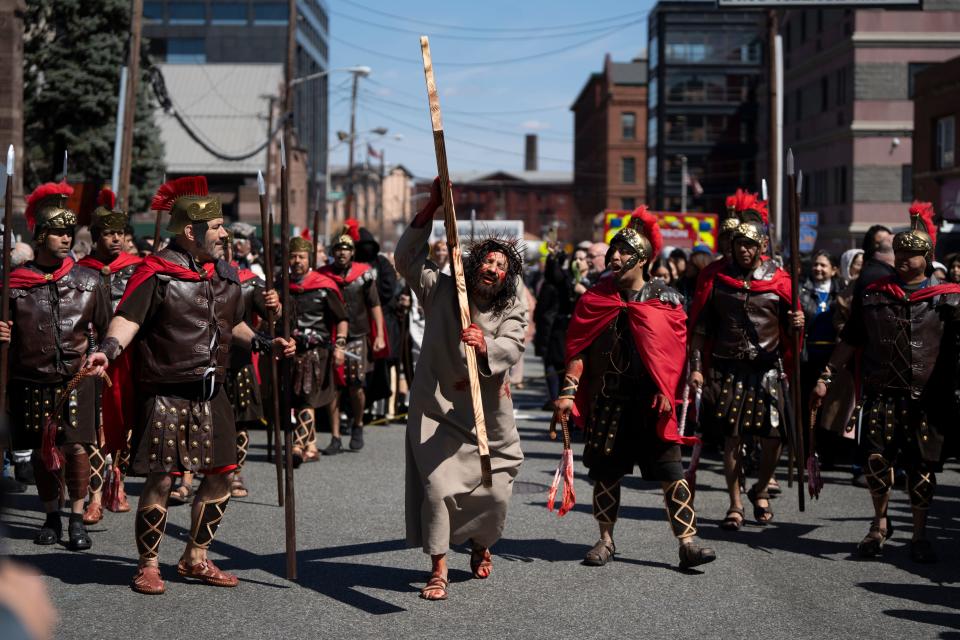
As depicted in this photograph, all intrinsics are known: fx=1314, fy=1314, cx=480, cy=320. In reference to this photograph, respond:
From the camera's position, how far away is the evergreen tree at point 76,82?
35281mm

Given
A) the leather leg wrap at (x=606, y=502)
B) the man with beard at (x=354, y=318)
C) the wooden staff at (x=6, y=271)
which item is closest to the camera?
the wooden staff at (x=6, y=271)

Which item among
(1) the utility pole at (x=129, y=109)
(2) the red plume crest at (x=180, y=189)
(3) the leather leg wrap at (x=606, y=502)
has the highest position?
(1) the utility pole at (x=129, y=109)

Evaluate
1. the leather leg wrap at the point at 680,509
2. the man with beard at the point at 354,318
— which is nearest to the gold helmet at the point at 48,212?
the leather leg wrap at the point at 680,509

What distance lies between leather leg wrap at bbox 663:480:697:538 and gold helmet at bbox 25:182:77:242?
13.1ft

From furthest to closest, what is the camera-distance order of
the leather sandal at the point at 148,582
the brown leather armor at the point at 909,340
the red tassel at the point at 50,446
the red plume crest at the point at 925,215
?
the red plume crest at the point at 925,215 < the red tassel at the point at 50,446 < the brown leather armor at the point at 909,340 < the leather sandal at the point at 148,582

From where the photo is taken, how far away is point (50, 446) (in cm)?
807

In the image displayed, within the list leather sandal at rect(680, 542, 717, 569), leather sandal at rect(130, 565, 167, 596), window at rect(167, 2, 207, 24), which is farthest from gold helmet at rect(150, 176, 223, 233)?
window at rect(167, 2, 207, 24)

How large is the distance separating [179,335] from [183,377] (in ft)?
0.73

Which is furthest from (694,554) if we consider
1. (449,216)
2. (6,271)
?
(6,271)

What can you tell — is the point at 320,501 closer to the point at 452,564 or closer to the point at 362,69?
the point at 452,564

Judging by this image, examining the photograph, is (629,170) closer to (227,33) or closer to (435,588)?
(227,33)

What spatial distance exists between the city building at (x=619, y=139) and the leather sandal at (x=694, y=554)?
292 feet

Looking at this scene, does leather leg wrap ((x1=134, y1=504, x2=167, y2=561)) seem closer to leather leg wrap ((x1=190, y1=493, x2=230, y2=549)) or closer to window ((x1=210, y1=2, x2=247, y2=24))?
leather leg wrap ((x1=190, y1=493, x2=230, y2=549))

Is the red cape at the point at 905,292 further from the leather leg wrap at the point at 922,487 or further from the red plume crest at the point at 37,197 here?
the red plume crest at the point at 37,197
